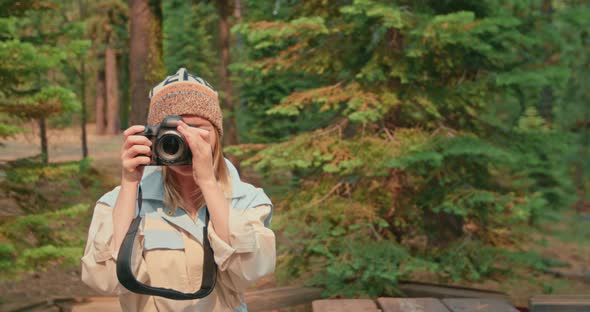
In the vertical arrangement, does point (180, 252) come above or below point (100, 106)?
above

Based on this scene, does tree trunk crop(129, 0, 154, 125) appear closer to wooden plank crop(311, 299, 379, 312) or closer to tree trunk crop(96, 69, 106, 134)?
wooden plank crop(311, 299, 379, 312)

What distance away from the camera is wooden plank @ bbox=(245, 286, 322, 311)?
5845 mm

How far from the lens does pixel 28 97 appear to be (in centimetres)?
607

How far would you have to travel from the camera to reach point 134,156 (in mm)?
2068

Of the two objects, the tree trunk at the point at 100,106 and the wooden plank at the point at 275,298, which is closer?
the wooden plank at the point at 275,298

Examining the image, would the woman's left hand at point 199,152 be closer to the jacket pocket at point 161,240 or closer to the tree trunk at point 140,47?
the jacket pocket at point 161,240

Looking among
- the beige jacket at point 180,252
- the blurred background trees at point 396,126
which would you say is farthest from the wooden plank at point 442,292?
the beige jacket at point 180,252

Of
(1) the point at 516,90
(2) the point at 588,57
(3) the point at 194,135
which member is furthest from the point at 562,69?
(2) the point at 588,57

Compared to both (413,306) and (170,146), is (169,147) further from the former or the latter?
(413,306)

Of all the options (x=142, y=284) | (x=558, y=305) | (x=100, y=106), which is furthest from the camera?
(x=100, y=106)

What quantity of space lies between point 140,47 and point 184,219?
8.95 meters

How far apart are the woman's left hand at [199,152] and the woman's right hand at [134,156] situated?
14 centimetres

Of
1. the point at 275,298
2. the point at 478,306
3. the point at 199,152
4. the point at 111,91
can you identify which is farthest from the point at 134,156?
the point at 111,91

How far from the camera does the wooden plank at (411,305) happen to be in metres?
3.29
